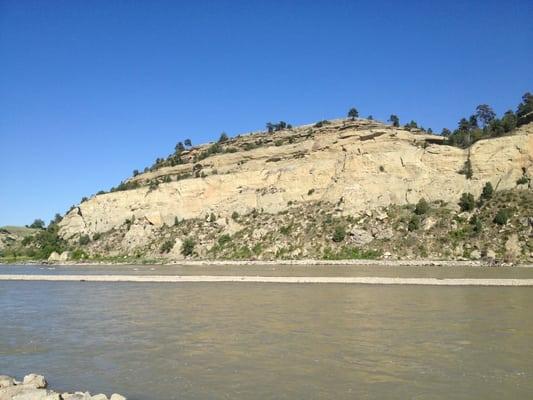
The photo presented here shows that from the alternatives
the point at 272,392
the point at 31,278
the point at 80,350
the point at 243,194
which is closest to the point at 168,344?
the point at 80,350

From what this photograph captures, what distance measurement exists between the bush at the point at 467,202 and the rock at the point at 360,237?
387 inches

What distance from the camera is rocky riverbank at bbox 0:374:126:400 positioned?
818 cm

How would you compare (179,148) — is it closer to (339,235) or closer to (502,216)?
(339,235)

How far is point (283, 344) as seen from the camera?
13.3 meters

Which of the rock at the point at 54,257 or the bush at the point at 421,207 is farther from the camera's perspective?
the rock at the point at 54,257

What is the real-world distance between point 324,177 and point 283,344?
4779 cm

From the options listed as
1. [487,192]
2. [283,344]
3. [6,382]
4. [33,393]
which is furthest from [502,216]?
[33,393]

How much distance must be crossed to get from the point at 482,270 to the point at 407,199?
17.9 metres

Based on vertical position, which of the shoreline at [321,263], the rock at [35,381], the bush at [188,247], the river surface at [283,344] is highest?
the bush at [188,247]

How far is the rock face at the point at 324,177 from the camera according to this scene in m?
51.2

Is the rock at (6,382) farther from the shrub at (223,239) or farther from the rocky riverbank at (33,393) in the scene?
the shrub at (223,239)

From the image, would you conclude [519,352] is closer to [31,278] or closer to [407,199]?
[31,278]

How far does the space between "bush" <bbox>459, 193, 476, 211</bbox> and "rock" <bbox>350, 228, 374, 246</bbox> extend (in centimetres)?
984

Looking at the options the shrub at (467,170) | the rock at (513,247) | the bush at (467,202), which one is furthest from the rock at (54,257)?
the rock at (513,247)
